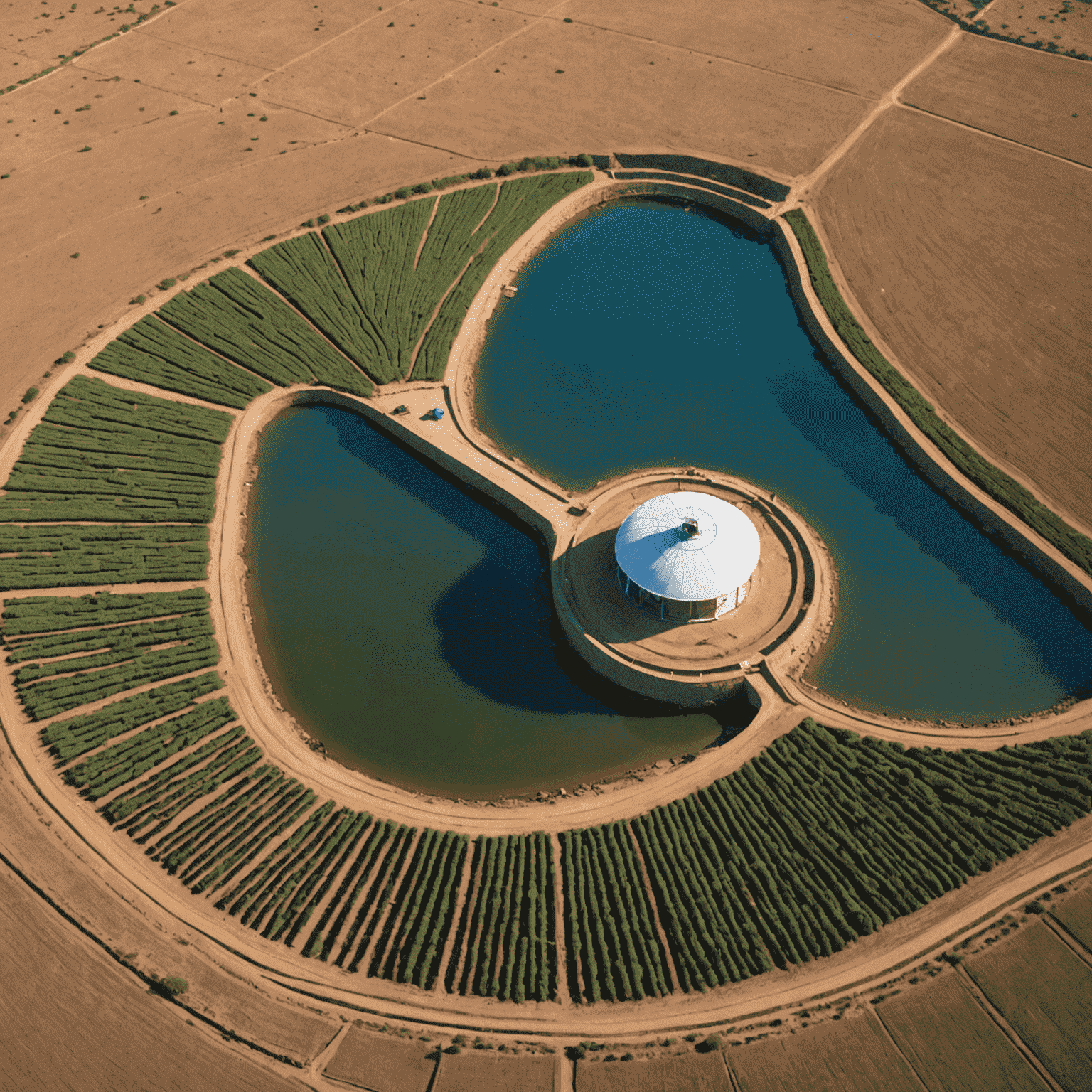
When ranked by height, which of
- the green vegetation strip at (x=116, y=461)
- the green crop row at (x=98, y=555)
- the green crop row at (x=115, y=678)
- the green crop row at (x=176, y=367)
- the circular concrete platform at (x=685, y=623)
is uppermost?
the green crop row at (x=176, y=367)

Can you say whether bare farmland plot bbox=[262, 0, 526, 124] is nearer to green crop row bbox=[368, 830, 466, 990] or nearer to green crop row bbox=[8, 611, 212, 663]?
green crop row bbox=[8, 611, 212, 663]

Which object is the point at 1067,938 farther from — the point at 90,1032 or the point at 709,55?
the point at 709,55

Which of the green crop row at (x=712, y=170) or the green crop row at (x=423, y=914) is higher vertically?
the green crop row at (x=712, y=170)

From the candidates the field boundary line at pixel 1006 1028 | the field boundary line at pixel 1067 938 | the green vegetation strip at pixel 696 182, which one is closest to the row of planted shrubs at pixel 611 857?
the field boundary line at pixel 1067 938

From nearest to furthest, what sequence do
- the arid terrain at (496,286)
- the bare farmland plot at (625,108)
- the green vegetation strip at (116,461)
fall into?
the arid terrain at (496,286) → the green vegetation strip at (116,461) → the bare farmland plot at (625,108)

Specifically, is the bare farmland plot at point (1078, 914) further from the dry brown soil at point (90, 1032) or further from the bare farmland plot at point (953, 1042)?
the dry brown soil at point (90, 1032)

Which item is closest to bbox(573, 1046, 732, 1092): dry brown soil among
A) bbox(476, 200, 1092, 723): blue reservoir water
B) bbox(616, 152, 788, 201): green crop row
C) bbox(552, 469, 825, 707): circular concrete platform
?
bbox(552, 469, 825, 707): circular concrete platform

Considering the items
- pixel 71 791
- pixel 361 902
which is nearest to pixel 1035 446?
pixel 361 902
